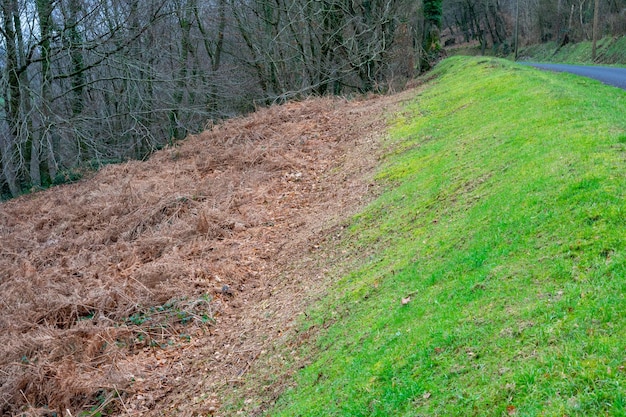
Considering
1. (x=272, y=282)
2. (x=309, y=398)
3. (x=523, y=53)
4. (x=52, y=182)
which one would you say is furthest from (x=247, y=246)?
(x=523, y=53)

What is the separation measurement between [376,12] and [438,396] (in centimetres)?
2163

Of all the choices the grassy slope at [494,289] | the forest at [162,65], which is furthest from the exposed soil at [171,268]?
the forest at [162,65]

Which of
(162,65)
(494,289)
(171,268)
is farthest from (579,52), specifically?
(494,289)

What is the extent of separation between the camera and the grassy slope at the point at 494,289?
11.9ft

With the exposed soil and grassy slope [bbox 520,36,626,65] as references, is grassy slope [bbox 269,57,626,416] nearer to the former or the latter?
the exposed soil

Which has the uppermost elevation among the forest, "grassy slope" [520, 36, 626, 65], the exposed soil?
the forest

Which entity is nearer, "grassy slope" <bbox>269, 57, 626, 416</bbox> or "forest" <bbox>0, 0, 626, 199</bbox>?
"grassy slope" <bbox>269, 57, 626, 416</bbox>

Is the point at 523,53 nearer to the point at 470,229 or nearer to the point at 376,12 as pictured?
the point at 376,12

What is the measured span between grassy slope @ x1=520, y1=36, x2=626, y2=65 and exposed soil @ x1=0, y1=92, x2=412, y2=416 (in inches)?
870

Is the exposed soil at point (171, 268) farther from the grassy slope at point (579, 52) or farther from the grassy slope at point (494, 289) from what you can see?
the grassy slope at point (579, 52)

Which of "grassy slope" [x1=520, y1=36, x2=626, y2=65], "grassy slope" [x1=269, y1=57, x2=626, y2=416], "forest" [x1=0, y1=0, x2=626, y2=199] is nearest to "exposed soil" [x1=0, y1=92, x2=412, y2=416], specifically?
"grassy slope" [x1=269, y1=57, x2=626, y2=416]

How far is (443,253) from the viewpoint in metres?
6.21

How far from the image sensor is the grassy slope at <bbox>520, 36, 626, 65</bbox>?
104ft

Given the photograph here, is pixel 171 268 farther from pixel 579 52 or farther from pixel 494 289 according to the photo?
pixel 579 52
